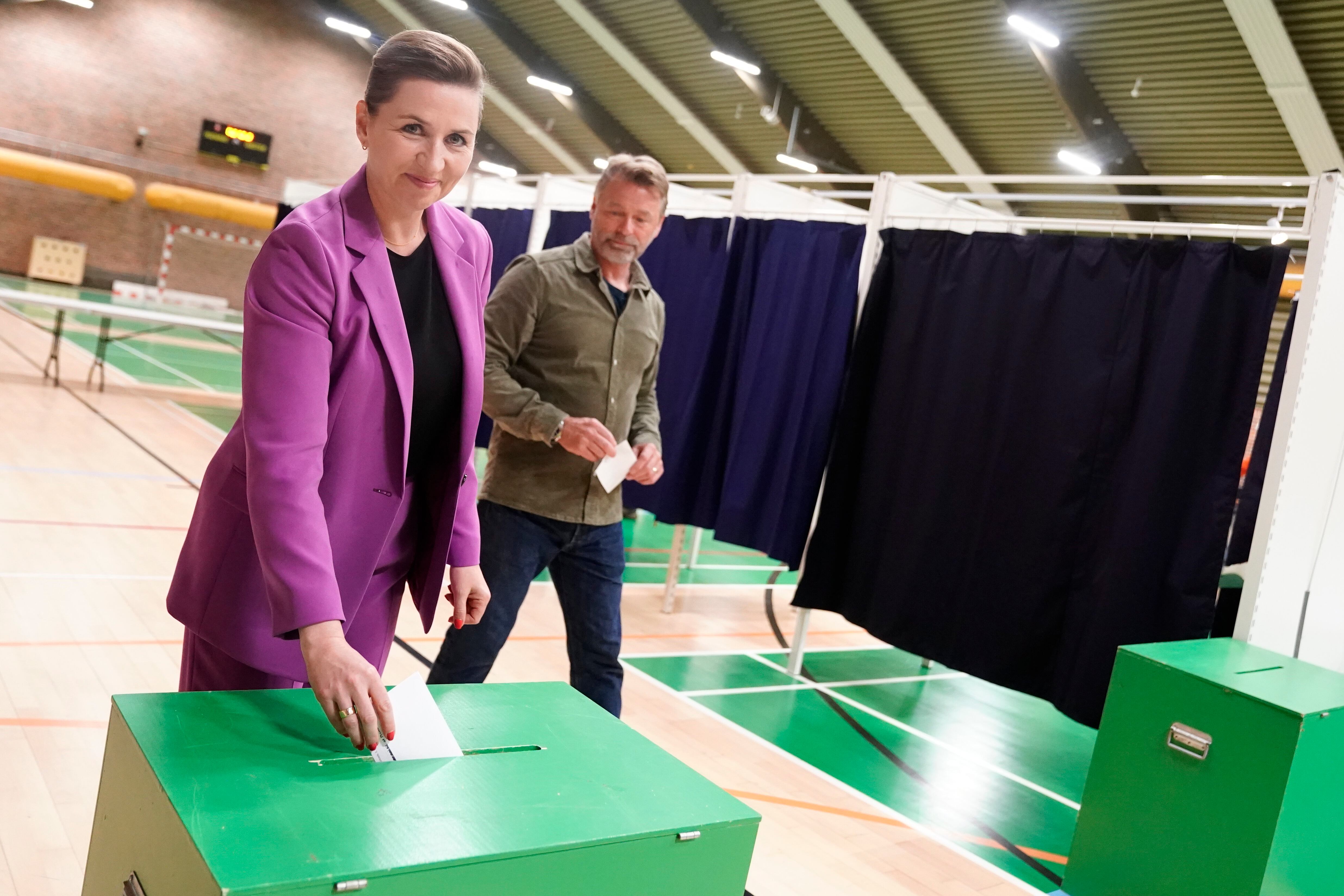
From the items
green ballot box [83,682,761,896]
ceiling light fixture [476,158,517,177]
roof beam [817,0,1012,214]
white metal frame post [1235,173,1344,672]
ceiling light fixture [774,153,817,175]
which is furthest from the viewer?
ceiling light fixture [476,158,517,177]

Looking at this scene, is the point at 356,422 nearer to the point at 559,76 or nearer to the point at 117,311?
the point at 117,311

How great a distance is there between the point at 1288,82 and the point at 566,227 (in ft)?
22.2

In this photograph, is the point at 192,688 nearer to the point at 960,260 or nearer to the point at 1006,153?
the point at 960,260

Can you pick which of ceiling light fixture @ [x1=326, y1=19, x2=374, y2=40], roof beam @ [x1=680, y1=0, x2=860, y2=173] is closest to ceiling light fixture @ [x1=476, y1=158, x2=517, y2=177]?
ceiling light fixture @ [x1=326, y1=19, x2=374, y2=40]

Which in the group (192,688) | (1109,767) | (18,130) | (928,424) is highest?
(18,130)

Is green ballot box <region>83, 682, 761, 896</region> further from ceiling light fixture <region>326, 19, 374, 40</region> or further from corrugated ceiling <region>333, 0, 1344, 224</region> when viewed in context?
ceiling light fixture <region>326, 19, 374, 40</region>

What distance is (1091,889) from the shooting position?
2842 mm

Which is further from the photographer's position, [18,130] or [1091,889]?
[18,130]

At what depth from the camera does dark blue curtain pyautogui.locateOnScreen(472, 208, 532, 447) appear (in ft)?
22.7

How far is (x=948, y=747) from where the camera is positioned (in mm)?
4113

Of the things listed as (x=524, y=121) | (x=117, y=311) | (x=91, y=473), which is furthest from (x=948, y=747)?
(x=524, y=121)

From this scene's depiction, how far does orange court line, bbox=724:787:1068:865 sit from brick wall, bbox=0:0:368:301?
Answer: 17.1m

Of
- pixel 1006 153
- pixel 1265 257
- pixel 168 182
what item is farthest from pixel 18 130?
pixel 1265 257

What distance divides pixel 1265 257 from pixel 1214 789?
1705 mm
